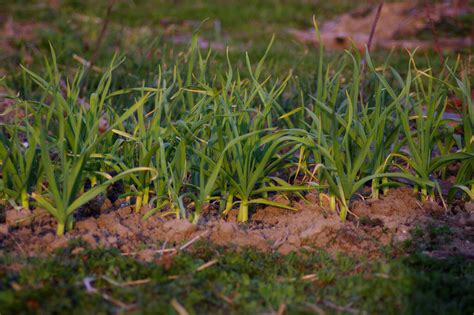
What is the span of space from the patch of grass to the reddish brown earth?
9 centimetres

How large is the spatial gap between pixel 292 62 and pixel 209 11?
2865 mm

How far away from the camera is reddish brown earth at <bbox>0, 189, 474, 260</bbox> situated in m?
2.74

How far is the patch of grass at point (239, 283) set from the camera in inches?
90.6

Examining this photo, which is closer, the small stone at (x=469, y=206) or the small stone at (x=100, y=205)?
the small stone at (x=100, y=205)

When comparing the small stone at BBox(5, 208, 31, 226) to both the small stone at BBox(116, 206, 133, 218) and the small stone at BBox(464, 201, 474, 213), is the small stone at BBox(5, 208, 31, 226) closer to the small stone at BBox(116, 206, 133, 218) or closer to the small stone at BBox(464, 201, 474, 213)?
the small stone at BBox(116, 206, 133, 218)

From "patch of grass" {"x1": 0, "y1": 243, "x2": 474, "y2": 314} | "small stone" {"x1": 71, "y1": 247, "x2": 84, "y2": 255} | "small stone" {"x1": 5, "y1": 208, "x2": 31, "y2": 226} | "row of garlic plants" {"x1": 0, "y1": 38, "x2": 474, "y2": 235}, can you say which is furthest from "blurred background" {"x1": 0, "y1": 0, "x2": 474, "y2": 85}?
"patch of grass" {"x1": 0, "y1": 243, "x2": 474, "y2": 314}

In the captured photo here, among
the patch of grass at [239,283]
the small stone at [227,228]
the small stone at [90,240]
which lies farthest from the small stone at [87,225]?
the small stone at [227,228]

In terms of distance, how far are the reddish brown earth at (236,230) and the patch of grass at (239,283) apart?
0.09m

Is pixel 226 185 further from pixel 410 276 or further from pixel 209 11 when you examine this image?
pixel 209 11

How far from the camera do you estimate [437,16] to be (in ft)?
24.0

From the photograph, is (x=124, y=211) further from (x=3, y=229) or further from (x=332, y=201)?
(x=332, y=201)

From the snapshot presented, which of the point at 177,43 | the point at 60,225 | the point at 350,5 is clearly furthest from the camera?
the point at 350,5

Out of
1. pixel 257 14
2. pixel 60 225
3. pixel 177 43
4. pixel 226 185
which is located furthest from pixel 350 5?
pixel 60 225

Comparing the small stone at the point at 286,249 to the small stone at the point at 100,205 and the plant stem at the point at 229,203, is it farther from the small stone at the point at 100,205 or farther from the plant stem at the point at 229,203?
the small stone at the point at 100,205
